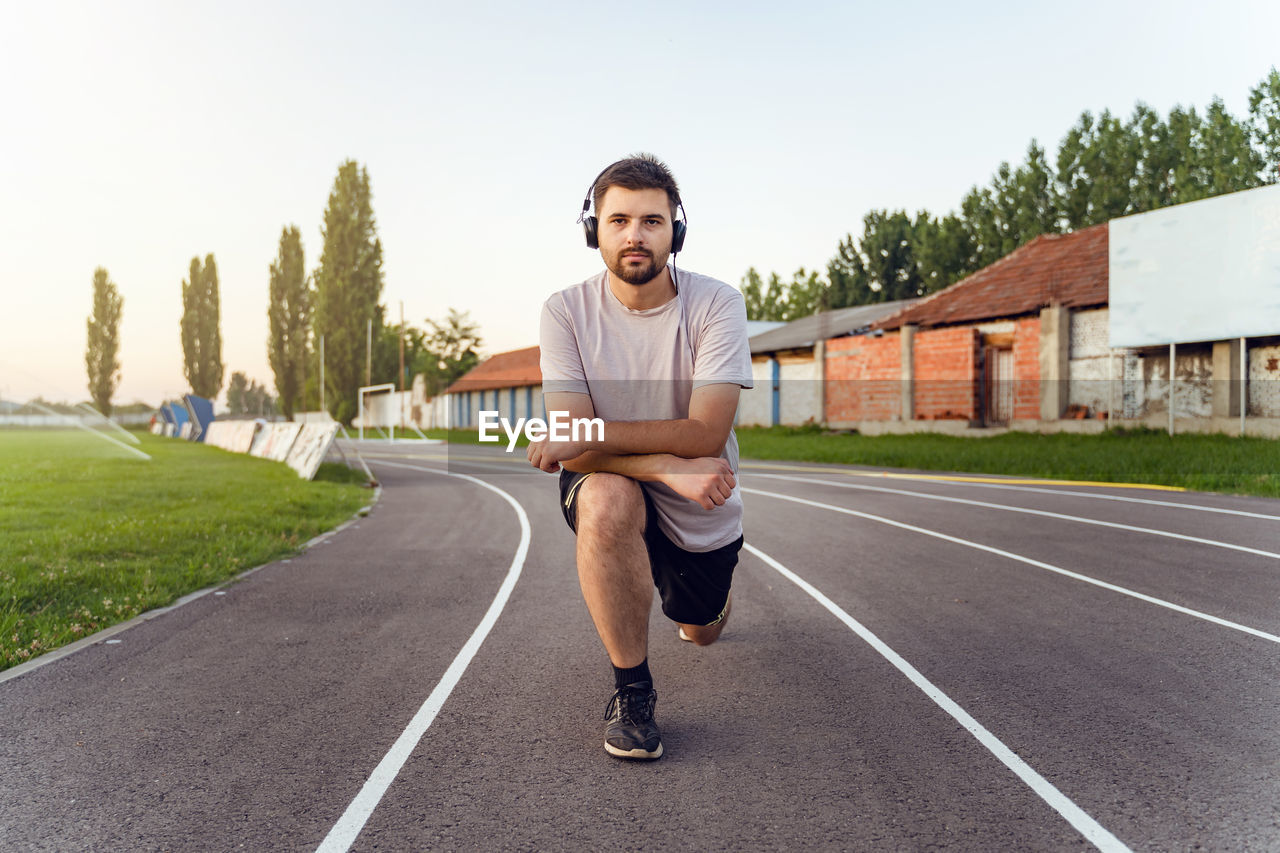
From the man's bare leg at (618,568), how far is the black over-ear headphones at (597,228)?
108 centimetres

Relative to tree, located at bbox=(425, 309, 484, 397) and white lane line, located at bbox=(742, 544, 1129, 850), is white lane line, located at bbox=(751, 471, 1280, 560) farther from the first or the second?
tree, located at bbox=(425, 309, 484, 397)

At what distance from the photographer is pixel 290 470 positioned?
17.8 meters

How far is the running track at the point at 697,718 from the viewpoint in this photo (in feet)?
8.55

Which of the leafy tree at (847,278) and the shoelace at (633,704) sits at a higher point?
the leafy tree at (847,278)

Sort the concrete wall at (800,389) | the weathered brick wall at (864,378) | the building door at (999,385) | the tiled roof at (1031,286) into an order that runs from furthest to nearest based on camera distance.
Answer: the concrete wall at (800,389), the weathered brick wall at (864,378), the building door at (999,385), the tiled roof at (1031,286)

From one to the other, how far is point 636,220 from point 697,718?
82.5 inches

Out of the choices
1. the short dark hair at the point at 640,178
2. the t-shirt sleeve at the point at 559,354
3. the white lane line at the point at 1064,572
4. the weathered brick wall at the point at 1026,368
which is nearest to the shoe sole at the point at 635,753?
the t-shirt sleeve at the point at 559,354

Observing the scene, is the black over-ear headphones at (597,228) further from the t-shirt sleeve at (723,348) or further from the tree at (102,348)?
the tree at (102,348)

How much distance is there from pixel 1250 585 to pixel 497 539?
6.86 meters

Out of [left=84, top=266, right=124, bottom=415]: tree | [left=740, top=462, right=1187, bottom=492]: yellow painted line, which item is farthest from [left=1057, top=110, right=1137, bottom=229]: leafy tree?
[left=84, top=266, right=124, bottom=415]: tree

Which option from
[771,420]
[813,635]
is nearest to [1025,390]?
[771,420]

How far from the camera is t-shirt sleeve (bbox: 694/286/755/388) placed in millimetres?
3387

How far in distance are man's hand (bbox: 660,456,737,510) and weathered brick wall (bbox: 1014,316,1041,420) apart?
2309 centimetres

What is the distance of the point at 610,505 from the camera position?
3.30 m
